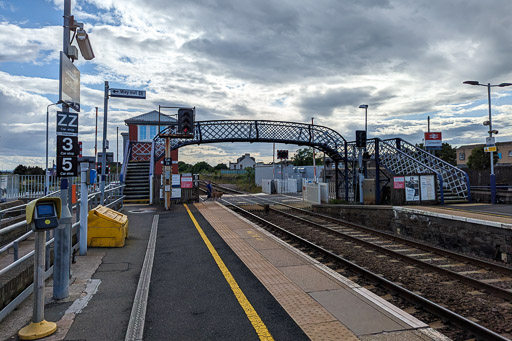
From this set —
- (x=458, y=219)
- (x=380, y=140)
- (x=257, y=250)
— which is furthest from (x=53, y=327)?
(x=380, y=140)

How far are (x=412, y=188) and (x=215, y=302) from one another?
1645cm

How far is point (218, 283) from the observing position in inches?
253

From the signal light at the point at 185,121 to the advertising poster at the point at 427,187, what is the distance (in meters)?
12.6

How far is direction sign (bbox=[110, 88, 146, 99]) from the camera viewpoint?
14938mm

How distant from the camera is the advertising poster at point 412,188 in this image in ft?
62.6

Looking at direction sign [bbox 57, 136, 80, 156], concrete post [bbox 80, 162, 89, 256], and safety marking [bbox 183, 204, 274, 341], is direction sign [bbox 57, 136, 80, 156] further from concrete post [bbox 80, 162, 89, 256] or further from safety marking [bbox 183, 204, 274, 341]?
safety marking [bbox 183, 204, 274, 341]

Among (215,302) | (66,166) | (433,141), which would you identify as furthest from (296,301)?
(433,141)

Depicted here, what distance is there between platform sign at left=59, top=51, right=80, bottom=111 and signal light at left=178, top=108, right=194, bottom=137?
37.0 ft

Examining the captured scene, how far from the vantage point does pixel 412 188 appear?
19156 millimetres

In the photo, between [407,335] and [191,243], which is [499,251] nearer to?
[407,335]

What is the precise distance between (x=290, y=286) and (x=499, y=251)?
7.68 metres

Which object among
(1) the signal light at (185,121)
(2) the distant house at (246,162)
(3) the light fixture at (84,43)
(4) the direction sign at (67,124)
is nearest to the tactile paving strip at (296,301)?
(4) the direction sign at (67,124)

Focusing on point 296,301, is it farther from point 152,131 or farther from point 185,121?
point 152,131

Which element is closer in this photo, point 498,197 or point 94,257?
point 94,257
